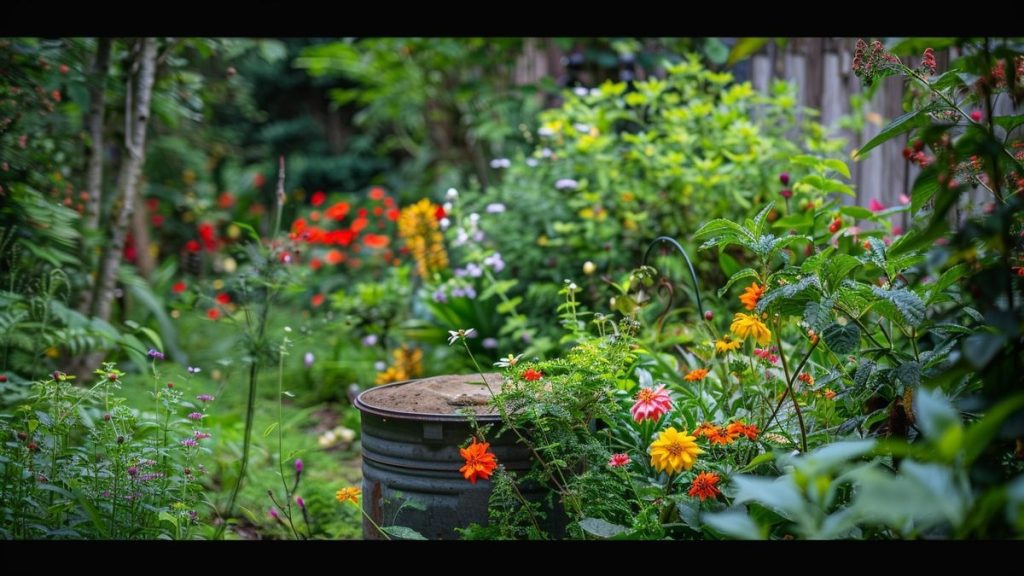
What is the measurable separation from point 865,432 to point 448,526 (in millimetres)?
941

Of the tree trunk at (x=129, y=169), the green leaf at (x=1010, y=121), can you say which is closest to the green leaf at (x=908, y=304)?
the green leaf at (x=1010, y=121)

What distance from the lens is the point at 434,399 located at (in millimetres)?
2010

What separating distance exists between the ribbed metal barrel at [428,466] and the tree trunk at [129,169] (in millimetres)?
1779

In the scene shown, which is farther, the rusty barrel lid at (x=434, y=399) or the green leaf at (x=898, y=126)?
the rusty barrel lid at (x=434, y=399)

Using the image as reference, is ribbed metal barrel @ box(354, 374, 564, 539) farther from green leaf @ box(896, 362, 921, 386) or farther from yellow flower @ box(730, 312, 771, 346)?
green leaf @ box(896, 362, 921, 386)

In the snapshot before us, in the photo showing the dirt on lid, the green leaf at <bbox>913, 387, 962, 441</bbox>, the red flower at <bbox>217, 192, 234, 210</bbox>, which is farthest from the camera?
the red flower at <bbox>217, 192, 234, 210</bbox>

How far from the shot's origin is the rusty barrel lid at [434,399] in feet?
6.05

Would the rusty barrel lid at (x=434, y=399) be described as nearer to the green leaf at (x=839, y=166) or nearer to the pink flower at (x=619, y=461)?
the pink flower at (x=619, y=461)

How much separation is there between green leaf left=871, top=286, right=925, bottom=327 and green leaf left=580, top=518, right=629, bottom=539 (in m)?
0.67

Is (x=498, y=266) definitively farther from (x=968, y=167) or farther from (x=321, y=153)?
(x=321, y=153)

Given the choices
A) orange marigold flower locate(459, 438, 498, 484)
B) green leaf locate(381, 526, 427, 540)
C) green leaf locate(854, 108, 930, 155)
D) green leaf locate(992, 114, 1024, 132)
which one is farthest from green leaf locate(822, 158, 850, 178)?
green leaf locate(381, 526, 427, 540)

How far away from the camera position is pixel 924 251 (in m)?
1.87

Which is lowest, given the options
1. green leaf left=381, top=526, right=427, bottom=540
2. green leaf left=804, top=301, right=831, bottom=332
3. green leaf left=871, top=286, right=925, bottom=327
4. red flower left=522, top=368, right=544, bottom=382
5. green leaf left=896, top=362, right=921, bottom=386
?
green leaf left=381, top=526, right=427, bottom=540

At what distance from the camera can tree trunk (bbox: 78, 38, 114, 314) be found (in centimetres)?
310
